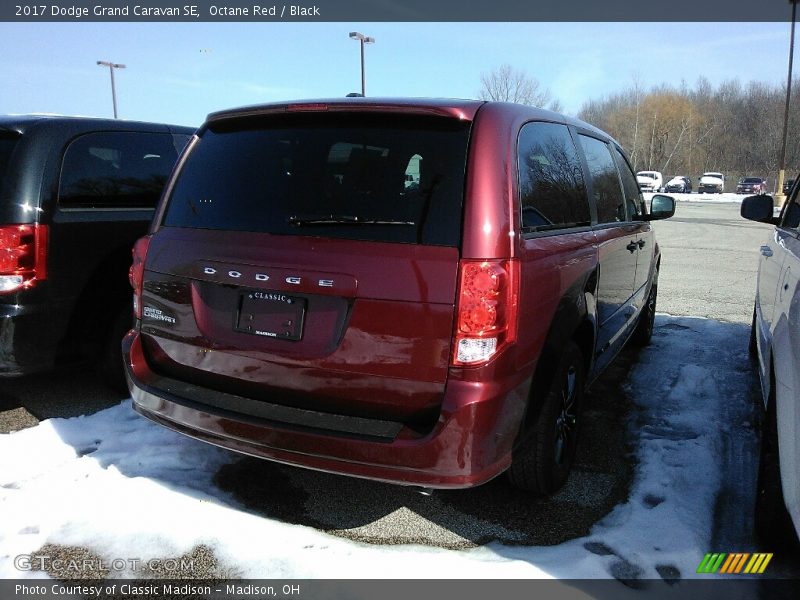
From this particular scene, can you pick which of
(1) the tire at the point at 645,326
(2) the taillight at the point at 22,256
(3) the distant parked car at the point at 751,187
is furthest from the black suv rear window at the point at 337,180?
(3) the distant parked car at the point at 751,187

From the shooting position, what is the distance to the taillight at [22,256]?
373cm

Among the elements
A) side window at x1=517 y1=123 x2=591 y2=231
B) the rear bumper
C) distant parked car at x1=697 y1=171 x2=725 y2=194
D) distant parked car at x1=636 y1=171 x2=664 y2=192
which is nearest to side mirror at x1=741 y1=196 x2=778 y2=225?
side window at x1=517 y1=123 x2=591 y2=231

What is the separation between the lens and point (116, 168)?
15.1ft

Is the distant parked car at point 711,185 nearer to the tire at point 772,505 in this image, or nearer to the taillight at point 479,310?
the tire at point 772,505

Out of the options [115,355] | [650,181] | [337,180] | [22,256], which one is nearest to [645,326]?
[337,180]

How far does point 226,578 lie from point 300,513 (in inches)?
21.9

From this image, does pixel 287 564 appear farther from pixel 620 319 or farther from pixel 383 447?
pixel 620 319

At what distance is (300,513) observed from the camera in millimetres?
3004

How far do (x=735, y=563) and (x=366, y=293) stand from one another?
190 centimetres

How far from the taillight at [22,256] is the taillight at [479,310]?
2.85 meters

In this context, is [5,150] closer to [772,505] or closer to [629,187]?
[629,187]

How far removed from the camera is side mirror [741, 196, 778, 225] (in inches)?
169

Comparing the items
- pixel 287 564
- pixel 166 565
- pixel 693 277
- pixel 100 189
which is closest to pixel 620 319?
pixel 287 564

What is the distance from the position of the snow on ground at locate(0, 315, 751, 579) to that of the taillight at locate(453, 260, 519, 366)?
92cm
